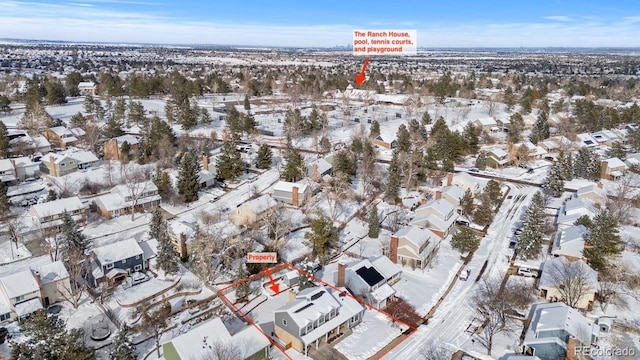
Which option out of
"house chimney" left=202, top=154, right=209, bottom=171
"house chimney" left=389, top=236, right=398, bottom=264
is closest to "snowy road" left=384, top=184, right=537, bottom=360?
"house chimney" left=389, top=236, right=398, bottom=264

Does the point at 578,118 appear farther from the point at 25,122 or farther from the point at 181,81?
the point at 25,122

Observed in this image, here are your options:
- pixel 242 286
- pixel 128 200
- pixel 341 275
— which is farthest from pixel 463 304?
pixel 128 200

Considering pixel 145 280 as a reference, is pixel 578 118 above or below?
above

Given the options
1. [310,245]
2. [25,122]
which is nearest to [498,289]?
[310,245]

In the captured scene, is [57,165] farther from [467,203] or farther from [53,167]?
[467,203]

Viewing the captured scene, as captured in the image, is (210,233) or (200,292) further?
(210,233)

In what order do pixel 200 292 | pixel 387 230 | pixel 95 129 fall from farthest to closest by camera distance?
pixel 95 129 < pixel 387 230 < pixel 200 292

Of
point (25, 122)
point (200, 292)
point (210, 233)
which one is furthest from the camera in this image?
point (25, 122)
